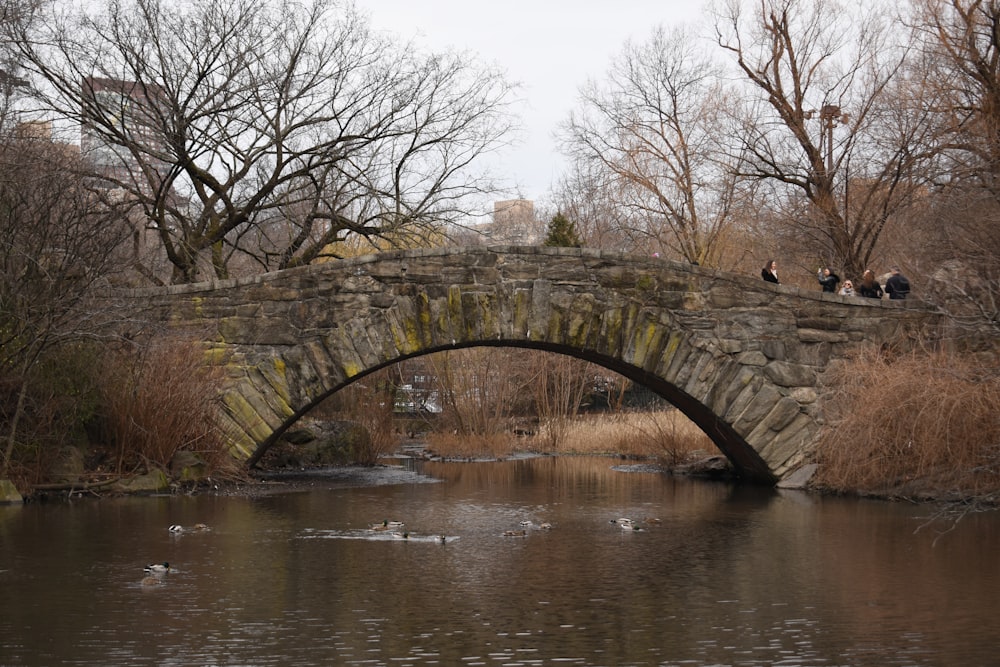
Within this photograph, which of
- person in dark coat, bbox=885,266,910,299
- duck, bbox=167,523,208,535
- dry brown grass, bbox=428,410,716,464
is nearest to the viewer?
duck, bbox=167,523,208,535

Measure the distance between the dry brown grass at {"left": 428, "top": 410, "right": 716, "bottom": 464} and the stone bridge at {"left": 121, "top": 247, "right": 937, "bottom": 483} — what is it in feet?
16.6

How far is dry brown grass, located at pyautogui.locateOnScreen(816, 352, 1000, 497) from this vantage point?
1475cm

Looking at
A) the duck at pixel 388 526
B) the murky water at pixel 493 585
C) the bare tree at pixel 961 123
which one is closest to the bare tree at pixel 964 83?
the bare tree at pixel 961 123

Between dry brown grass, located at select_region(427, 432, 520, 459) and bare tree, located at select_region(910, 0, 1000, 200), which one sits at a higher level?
bare tree, located at select_region(910, 0, 1000, 200)

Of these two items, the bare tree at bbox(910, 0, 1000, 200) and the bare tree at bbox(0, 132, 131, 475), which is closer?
the bare tree at bbox(0, 132, 131, 475)

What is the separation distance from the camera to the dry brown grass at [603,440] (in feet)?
71.8

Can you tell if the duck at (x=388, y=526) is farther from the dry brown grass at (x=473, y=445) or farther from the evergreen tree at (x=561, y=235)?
the evergreen tree at (x=561, y=235)

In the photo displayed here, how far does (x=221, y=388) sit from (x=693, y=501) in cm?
587

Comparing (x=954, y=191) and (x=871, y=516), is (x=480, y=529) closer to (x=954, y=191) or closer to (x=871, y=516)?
(x=871, y=516)

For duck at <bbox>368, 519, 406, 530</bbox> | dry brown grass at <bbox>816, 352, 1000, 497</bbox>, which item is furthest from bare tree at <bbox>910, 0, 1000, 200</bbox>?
duck at <bbox>368, 519, 406, 530</bbox>

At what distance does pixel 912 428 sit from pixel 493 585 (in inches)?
301

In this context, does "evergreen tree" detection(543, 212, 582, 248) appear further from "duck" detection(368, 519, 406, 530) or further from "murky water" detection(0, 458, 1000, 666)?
"duck" detection(368, 519, 406, 530)

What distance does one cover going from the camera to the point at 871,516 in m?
13.7

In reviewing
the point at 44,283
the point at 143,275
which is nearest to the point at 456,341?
the point at 44,283
